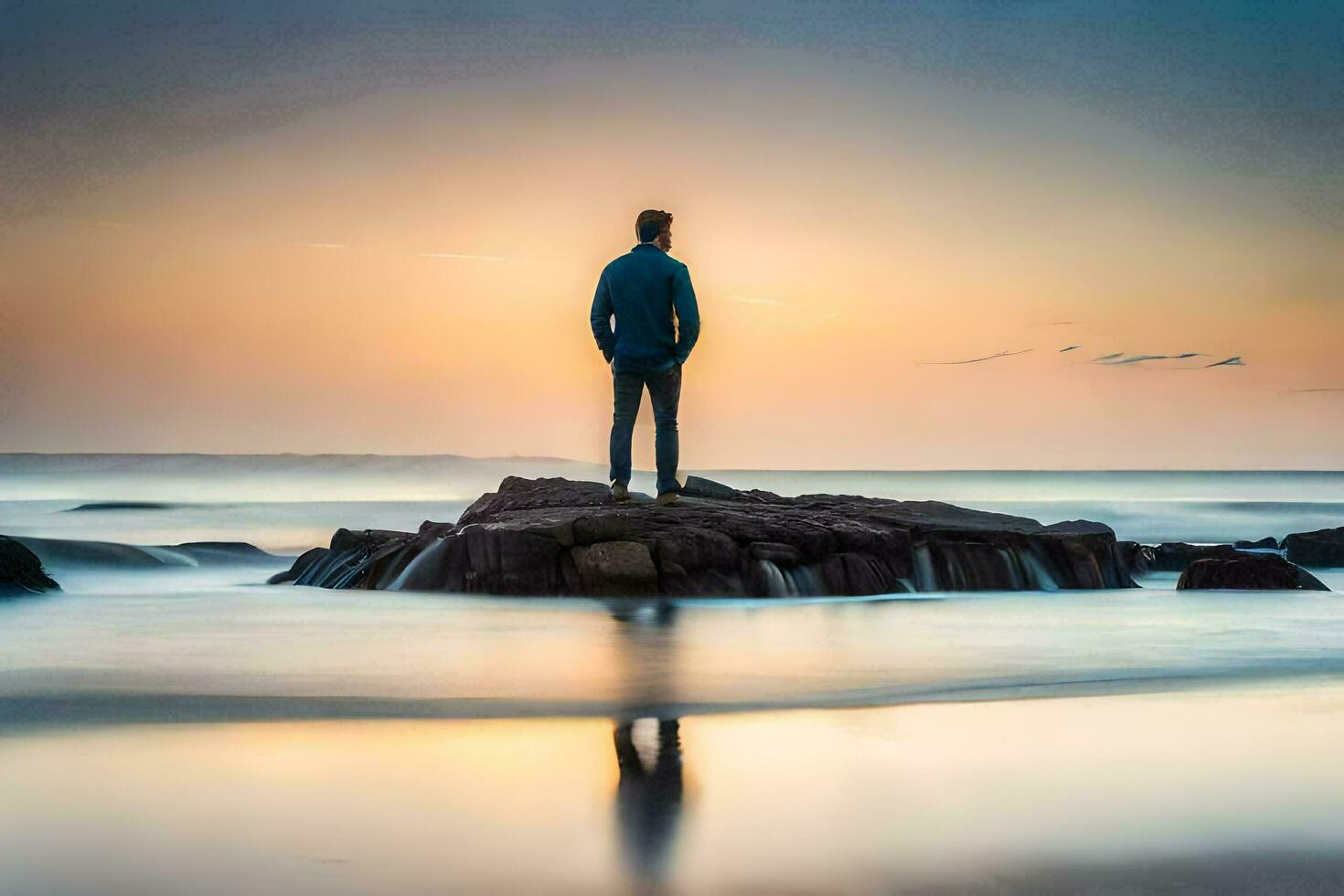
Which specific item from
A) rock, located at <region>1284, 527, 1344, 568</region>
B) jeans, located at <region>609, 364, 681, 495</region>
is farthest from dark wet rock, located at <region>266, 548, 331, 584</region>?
rock, located at <region>1284, 527, 1344, 568</region>

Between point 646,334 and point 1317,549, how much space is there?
7433mm

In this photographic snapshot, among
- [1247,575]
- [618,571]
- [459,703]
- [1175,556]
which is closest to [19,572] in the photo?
[618,571]

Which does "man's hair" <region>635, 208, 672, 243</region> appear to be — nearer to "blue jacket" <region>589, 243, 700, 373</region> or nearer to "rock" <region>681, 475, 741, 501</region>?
"blue jacket" <region>589, 243, 700, 373</region>

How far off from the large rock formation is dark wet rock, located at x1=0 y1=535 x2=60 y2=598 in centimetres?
177

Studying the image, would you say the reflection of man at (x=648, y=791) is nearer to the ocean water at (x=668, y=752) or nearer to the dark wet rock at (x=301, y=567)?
the ocean water at (x=668, y=752)

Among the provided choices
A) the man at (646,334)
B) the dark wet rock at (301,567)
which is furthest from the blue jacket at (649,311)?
the dark wet rock at (301,567)

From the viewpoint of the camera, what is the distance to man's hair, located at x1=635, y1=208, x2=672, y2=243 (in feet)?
28.7

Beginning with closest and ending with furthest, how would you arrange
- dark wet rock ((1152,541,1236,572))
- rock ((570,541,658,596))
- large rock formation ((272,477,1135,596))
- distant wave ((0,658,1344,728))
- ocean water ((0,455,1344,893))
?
ocean water ((0,455,1344,893)) → distant wave ((0,658,1344,728)) → rock ((570,541,658,596)) → large rock formation ((272,477,1135,596)) → dark wet rock ((1152,541,1236,572))

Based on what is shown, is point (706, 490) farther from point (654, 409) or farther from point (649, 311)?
point (649, 311)

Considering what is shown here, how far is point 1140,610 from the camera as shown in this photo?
7426 millimetres

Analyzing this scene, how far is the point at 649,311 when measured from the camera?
8500mm

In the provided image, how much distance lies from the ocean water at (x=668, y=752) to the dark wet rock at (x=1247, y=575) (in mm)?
2575

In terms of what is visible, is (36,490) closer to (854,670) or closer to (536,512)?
(536,512)

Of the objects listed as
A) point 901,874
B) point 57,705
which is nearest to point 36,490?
point 57,705
